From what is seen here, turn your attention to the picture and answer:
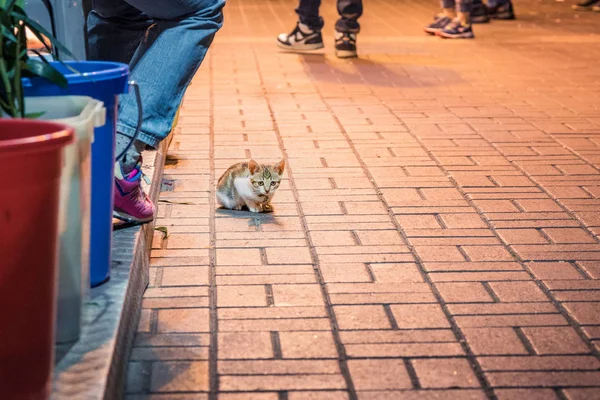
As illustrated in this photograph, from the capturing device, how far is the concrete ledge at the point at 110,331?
2.06 meters

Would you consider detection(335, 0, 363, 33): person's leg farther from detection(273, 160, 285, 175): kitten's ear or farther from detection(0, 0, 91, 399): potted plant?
detection(0, 0, 91, 399): potted plant

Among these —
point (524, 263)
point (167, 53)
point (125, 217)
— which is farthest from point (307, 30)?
point (125, 217)

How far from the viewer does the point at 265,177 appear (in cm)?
388

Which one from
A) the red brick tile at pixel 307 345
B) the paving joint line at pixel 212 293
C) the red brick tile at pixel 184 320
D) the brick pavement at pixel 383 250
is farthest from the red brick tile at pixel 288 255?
the red brick tile at pixel 307 345

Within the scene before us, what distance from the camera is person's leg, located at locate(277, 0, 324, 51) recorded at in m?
8.50

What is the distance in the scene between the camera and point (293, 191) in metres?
4.29

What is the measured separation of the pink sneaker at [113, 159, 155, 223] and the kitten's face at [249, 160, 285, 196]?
658mm

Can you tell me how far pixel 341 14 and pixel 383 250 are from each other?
5.30 m

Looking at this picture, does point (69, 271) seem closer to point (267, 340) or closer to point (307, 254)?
point (267, 340)

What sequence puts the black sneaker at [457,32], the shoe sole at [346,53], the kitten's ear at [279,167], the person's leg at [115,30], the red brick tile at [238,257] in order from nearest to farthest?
the red brick tile at [238,257] → the person's leg at [115,30] → the kitten's ear at [279,167] → the shoe sole at [346,53] → the black sneaker at [457,32]

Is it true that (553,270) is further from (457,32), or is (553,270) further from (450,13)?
(450,13)

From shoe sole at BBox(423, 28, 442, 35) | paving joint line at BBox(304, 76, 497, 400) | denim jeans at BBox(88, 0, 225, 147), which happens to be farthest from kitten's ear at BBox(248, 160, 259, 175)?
shoe sole at BBox(423, 28, 442, 35)

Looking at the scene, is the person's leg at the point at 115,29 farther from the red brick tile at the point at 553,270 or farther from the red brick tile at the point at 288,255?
the red brick tile at the point at 553,270

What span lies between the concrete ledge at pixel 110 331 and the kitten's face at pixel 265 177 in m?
0.71
